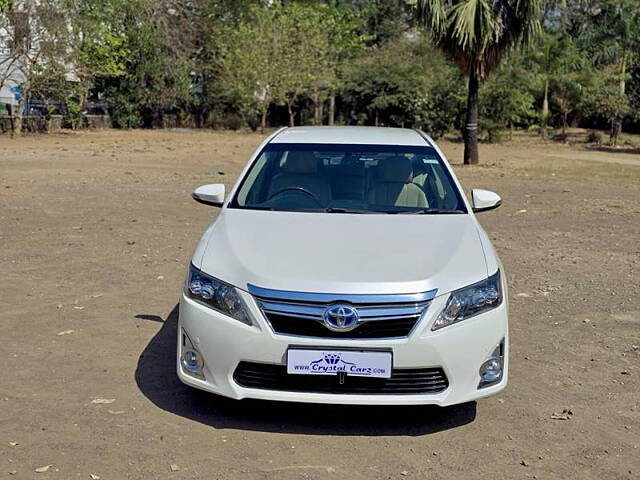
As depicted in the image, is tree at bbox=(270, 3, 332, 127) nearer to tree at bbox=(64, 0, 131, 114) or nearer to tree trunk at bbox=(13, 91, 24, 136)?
tree at bbox=(64, 0, 131, 114)

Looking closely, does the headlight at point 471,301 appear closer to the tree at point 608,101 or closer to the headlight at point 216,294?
the headlight at point 216,294

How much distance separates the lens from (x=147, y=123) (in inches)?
1634

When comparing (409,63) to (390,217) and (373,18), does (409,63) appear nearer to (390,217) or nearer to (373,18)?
(373,18)

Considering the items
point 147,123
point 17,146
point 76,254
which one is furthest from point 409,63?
point 76,254

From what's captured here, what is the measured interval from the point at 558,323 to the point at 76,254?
16.4 ft

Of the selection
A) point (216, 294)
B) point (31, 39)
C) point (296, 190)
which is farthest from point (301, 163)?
point (31, 39)

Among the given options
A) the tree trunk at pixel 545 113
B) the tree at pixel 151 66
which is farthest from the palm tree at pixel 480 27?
the tree at pixel 151 66

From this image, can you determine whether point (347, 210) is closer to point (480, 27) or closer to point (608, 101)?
point (480, 27)

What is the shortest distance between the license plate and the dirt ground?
1.27 feet

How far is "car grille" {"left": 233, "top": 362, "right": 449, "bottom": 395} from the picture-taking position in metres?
4.39

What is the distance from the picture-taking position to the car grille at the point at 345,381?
4387mm

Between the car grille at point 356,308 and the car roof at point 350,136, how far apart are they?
222cm

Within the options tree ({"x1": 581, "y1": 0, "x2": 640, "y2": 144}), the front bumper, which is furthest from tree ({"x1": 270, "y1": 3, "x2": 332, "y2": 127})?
the front bumper

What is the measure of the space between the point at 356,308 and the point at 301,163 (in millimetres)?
2026
